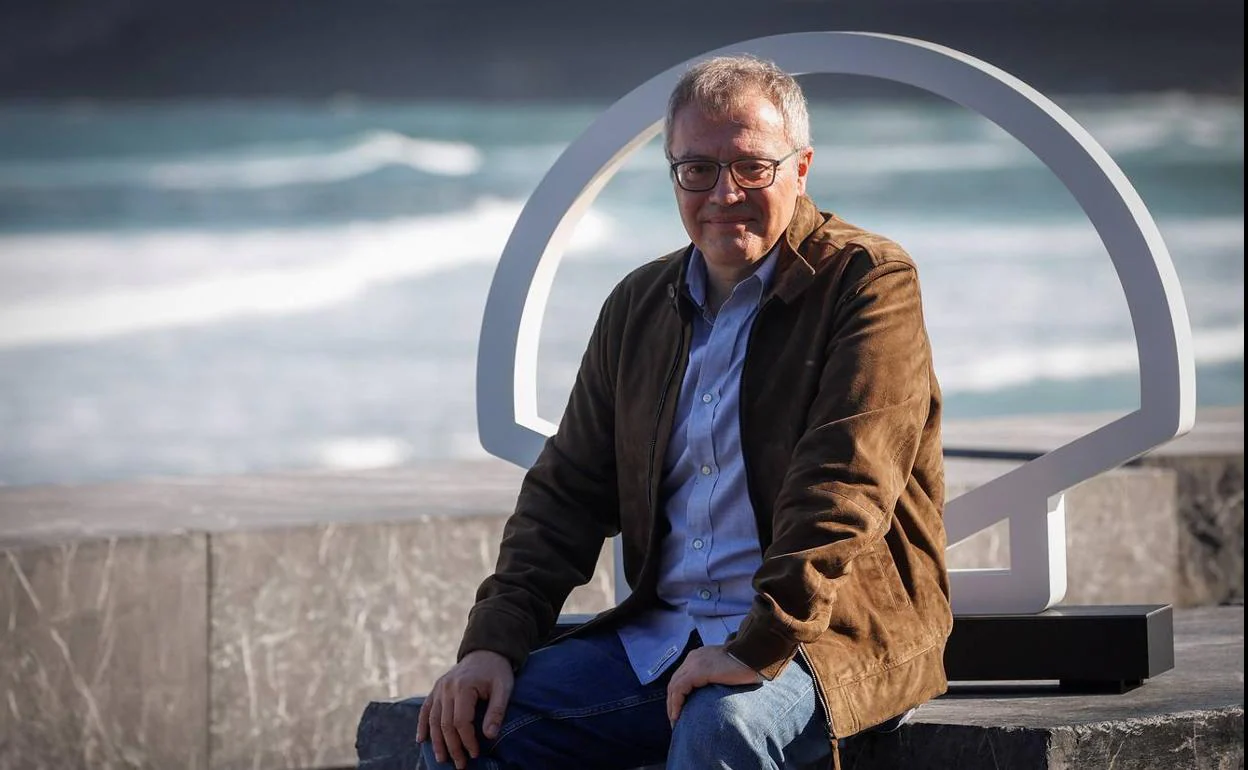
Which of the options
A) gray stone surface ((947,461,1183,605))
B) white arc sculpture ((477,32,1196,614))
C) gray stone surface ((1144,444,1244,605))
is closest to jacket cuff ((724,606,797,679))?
white arc sculpture ((477,32,1196,614))

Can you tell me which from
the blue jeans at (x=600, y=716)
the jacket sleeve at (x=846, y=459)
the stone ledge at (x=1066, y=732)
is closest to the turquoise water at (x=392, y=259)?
the stone ledge at (x=1066, y=732)

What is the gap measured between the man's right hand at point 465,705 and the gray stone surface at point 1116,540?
7.78 ft

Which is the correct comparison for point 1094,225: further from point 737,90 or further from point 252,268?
point 252,268

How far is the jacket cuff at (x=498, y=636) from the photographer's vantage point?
6.81 ft

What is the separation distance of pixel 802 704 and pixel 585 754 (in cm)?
32

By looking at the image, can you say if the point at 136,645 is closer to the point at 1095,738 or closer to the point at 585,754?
the point at 585,754

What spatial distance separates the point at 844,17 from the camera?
1702cm

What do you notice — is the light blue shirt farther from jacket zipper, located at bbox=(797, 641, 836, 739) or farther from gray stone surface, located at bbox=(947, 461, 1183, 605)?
gray stone surface, located at bbox=(947, 461, 1183, 605)

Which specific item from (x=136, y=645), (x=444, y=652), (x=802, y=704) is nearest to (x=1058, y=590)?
(x=802, y=704)

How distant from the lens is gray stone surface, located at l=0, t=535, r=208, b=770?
3.34m

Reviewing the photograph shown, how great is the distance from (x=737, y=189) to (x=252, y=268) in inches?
581

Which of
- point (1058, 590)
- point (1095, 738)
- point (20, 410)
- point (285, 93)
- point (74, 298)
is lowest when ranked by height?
point (1095, 738)

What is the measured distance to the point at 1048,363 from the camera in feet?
53.5

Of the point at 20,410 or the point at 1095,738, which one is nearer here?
the point at 1095,738
